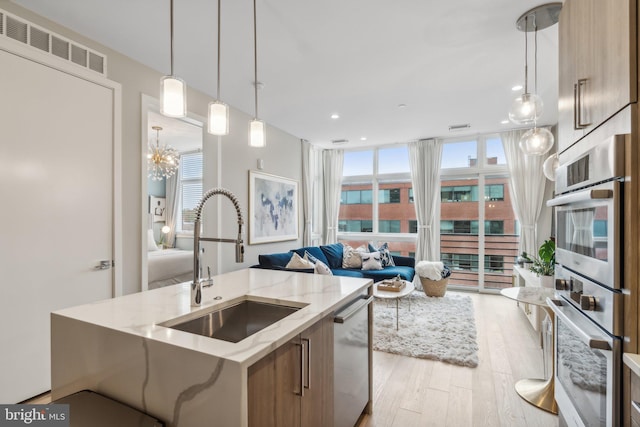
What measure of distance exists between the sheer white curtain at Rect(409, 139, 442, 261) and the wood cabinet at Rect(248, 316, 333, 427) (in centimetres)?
460

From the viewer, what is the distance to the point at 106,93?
2592 mm

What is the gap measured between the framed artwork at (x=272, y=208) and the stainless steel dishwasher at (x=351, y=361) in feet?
9.18

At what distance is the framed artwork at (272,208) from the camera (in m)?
4.47

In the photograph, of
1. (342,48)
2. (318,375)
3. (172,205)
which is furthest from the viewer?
(172,205)

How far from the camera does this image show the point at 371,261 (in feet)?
16.7

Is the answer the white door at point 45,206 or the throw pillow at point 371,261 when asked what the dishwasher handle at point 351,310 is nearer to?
the white door at point 45,206

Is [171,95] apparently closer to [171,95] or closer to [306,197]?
[171,95]

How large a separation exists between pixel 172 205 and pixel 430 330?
5.70 metres

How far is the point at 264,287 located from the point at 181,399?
0.83 meters

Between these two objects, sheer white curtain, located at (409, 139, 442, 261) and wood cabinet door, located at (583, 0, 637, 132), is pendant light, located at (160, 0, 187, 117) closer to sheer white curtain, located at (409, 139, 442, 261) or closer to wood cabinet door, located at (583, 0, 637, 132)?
wood cabinet door, located at (583, 0, 637, 132)

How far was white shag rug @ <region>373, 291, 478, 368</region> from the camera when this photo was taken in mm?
2977

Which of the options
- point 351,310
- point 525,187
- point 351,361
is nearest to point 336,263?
point 525,187

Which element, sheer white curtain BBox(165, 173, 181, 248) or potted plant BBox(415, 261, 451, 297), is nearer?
potted plant BBox(415, 261, 451, 297)

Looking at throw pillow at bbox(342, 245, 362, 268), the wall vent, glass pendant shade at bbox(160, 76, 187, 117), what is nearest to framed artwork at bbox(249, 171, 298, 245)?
throw pillow at bbox(342, 245, 362, 268)
